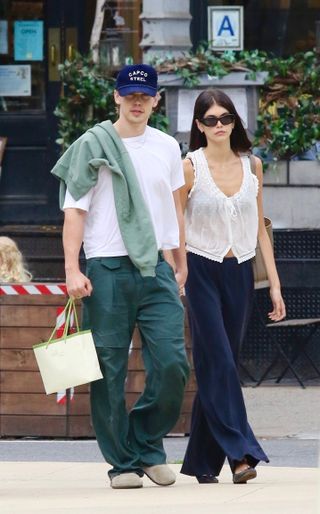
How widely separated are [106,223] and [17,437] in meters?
3.44

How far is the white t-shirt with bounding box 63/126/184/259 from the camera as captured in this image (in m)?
6.78

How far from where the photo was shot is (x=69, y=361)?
21.9ft

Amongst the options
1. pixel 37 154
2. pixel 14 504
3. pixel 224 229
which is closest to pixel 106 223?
pixel 224 229

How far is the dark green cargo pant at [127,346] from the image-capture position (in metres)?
6.76

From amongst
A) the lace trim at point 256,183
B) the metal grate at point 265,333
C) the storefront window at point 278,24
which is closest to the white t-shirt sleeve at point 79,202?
the lace trim at point 256,183

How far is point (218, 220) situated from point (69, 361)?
1024 millimetres

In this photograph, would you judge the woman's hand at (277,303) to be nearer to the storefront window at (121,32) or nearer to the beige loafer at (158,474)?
the beige loafer at (158,474)

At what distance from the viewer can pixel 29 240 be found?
41.5 feet

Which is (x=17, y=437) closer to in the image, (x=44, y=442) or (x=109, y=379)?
(x=44, y=442)

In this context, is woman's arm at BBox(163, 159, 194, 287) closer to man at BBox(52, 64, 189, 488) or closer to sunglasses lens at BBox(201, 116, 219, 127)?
man at BBox(52, 64, 189, 488)

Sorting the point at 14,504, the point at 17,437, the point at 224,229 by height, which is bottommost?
the point at 17,437

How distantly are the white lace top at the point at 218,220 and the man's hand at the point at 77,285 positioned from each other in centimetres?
72

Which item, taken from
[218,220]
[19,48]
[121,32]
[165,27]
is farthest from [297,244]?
[218,220]

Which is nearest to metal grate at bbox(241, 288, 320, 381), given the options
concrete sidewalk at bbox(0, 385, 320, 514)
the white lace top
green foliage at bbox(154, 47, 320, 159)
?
green foliage at bbox(154, 47, 320, 159)
